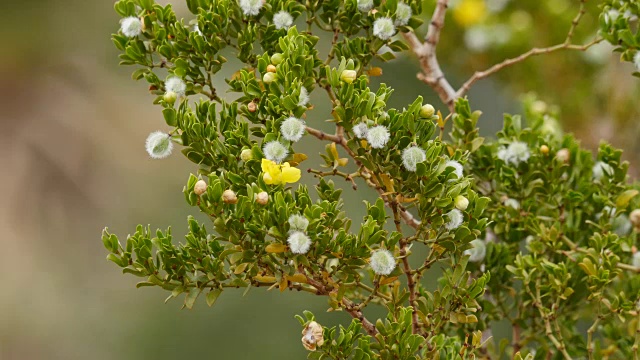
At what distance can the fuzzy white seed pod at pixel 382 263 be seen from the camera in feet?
2.87

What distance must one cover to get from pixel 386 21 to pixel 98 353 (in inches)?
132

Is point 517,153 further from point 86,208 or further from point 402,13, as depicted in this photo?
point 86,208

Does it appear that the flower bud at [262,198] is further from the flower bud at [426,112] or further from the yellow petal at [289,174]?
the flower bud at [426,112]

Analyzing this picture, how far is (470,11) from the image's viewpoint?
82.7 inches

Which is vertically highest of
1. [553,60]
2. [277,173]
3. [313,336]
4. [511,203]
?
[553,60]

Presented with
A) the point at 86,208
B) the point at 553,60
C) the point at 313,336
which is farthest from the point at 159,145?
the point at 86,208

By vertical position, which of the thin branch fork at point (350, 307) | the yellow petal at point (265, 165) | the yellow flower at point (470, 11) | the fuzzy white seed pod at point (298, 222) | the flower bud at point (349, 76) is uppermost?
the yellow flower at point (470, 11)

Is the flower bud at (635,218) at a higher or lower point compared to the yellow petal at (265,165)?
higher

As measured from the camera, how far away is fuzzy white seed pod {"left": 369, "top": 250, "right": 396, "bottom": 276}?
0.88 meters

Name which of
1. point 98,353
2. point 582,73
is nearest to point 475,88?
point 582,73

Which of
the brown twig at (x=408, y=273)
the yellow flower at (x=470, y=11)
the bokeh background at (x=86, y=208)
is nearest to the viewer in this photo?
the brown twig at (x=408, y=273)

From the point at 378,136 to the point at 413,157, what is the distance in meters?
0.04

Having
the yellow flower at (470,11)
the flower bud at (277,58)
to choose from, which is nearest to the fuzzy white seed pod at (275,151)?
the flower bud at (277,58)

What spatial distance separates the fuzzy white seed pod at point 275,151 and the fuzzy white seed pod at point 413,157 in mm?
130
